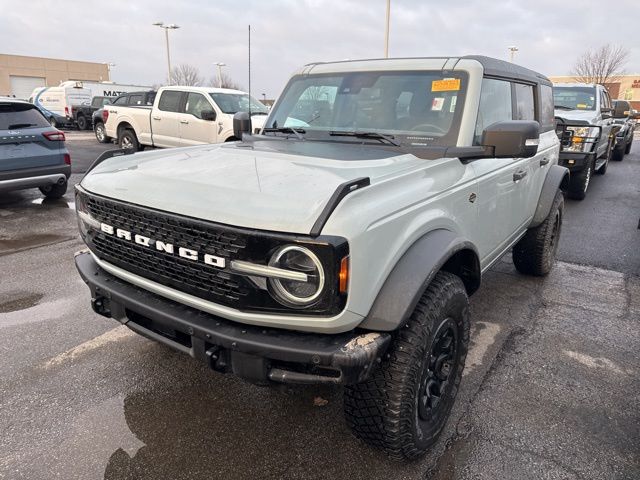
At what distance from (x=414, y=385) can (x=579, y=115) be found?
8422mm

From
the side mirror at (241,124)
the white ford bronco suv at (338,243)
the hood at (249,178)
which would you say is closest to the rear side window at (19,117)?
the side mirror at (241,124)

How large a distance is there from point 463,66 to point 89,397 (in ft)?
10.0

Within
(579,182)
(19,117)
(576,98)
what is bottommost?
(579,182)

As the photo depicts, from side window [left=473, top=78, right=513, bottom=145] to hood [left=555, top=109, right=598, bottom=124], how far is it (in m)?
5.81

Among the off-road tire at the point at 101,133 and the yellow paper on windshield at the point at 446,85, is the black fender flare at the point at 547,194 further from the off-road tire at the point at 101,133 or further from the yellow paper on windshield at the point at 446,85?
the off-road tire at the point at 101,133

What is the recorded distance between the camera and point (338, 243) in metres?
1.73

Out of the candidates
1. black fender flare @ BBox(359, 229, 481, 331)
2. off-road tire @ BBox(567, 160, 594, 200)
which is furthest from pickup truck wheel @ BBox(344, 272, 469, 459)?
off-road tire @ BBox(567, 160, 594, 200)

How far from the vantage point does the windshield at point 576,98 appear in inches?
368

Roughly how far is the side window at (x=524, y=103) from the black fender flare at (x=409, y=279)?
1.89m

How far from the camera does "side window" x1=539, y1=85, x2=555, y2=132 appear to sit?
4.33 meters

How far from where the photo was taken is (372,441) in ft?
7.23

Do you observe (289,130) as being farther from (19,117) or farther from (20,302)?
(19,117)

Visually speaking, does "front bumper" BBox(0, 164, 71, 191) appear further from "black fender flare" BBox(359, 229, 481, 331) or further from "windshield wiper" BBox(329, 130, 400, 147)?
"black fender flare" BBox(359, 229, 481, 331)

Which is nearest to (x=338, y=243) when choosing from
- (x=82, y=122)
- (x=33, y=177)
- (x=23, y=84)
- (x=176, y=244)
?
(x=176, y=244)
